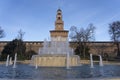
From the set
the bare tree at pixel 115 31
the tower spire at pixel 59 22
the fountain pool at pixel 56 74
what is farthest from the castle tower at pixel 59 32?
the fountain pool at pixel 56 74

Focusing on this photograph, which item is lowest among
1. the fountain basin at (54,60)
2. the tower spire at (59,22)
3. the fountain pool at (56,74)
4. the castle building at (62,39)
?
the fountain pool at (56,74)

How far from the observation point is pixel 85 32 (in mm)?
58219

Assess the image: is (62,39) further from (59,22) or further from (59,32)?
(59,22)

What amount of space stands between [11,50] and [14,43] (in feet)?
7.35

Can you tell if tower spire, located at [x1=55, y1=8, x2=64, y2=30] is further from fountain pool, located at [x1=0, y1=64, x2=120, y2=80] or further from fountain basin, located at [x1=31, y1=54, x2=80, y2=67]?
fountain pool, located at [x1=0, y1=64, x2=120, y2=80]

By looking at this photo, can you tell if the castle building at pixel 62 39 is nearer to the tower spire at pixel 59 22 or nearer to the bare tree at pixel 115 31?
the tower spire at pixel 59 22

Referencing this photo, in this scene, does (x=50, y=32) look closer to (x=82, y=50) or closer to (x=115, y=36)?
(x=82, y=50)

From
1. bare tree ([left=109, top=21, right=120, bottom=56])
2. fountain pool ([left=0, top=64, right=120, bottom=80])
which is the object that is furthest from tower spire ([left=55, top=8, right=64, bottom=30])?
fountain pool ([left=0, top=64, right=120, bottom=80])

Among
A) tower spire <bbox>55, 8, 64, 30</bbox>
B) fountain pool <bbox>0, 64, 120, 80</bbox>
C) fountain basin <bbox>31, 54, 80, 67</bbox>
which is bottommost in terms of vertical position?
fountain pool <bbox>0, 64, 120, 80</bbox>

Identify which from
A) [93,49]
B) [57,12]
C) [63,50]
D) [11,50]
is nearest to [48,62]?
[63,50]

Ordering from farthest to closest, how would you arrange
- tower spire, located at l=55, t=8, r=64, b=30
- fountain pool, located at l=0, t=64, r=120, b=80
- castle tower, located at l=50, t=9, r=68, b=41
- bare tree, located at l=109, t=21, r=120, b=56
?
castle tower, located at l=50, t=9, r=68, b=41 < tower spire, located at l=55, t=8, r=64, b=30 < bare tree, located at l=109, t=21, r=120, b=56 < fountain pool, located at l=0, t=64, r=120, b=80

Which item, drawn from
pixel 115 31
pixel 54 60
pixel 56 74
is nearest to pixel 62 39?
pixel 115 31

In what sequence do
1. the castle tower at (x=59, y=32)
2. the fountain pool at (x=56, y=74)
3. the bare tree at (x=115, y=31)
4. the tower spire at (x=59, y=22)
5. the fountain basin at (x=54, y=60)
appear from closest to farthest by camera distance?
the fountain pool at (x=56, y=74), the fountain basin at (x=54, y=60), the bare tree at (x=115, y=31), the tower spire at (x=59, y=22), the castle tower at (x=59, y=32)

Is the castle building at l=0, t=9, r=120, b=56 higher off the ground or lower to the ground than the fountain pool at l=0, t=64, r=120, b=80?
higher
